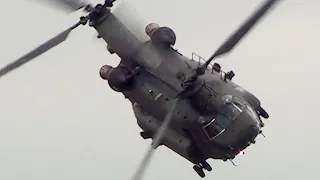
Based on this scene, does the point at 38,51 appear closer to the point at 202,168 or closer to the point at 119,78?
the point at 119,78

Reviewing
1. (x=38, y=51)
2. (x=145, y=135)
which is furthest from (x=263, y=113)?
(x=38, y=51)

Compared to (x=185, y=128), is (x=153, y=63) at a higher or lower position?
higher

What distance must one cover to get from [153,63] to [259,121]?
554cm

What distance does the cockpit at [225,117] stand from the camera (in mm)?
48906

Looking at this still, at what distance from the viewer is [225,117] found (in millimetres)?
49062

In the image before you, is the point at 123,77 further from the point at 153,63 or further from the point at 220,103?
the point at 220,103

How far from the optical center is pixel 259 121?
4962 centimetres

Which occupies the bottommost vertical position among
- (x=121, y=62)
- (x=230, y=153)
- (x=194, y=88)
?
(x=230, y=153)

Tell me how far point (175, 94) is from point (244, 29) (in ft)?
18.4

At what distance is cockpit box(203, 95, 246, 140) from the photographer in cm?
4891

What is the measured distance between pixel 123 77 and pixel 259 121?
6.55 meters

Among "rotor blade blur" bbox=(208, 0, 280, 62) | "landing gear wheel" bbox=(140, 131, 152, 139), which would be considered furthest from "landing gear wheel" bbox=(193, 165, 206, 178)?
"rotor blade blur" bbox=(208, 0, 280, 62)

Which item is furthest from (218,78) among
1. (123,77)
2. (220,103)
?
(123,77)

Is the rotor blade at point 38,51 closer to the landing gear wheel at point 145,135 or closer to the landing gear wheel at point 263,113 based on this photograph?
the landing gear wheel at point 145,135
